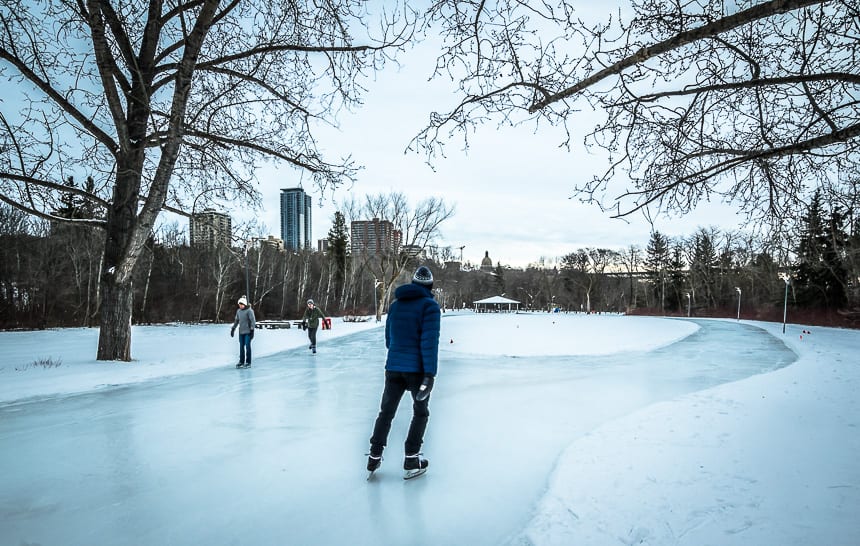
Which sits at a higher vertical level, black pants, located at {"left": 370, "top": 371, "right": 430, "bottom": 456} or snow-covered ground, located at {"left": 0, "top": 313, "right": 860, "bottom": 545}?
black pants, located at {"left": 370, "top": 371, "right": 430, "bottom": 456}

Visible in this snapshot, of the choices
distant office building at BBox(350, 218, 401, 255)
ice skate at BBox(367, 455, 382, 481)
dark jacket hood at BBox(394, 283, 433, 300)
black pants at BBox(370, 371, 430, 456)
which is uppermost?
distant office building at BBox(350, 218, 401, 255)

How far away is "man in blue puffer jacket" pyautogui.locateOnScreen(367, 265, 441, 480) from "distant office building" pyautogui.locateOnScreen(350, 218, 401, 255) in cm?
3453

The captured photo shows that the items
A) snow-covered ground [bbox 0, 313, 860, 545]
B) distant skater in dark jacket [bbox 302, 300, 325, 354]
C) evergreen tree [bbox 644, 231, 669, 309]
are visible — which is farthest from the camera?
evergreen tree [bbox 644, 231, 669, 309]

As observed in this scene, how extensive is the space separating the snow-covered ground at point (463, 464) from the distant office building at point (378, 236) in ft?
97.9

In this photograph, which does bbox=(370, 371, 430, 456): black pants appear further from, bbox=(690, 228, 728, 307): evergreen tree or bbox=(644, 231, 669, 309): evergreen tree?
bbox=(644, 231, 669, 309): evergreen tree

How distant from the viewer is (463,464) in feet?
13.5

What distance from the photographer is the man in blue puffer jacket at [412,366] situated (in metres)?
3.72

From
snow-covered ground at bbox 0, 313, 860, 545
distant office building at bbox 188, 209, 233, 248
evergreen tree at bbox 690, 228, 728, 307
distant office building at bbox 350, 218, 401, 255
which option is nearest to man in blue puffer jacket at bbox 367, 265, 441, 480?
snow-covered ground at bbox 0, 313, 860, 545

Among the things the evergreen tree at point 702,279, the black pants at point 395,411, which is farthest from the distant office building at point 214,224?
the evergreen tree at point 702,279

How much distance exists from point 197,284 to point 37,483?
138 feet

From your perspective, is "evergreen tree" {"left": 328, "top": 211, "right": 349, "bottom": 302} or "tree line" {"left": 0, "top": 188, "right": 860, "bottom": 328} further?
"evergreen tree" {"left": 328, "top": 211, "right": 349, "bottom": 302}

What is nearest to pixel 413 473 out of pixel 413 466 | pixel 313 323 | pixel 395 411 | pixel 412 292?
pixel 413 466

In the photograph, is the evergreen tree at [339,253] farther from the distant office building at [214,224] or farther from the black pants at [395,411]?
the black pants at [395,411]

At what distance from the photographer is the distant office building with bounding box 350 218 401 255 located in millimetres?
38156
